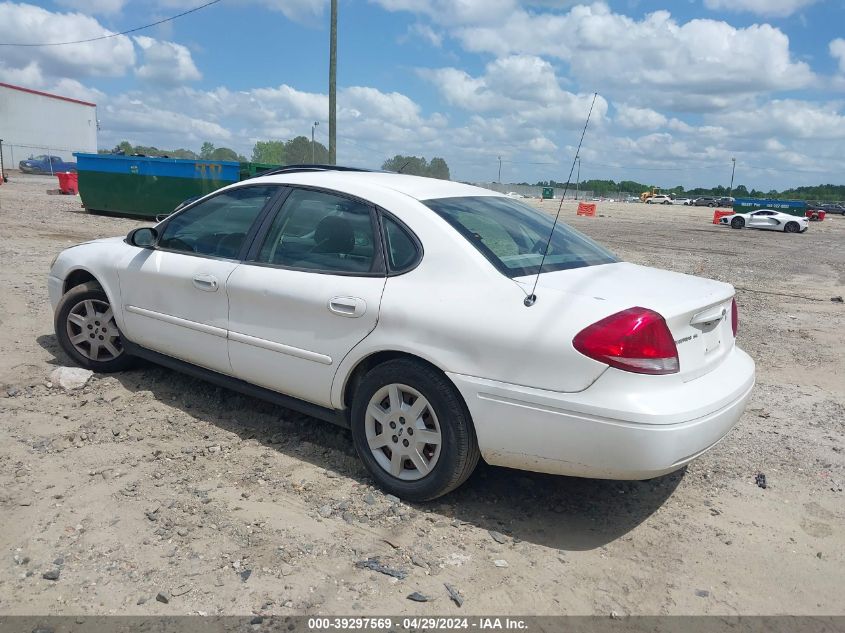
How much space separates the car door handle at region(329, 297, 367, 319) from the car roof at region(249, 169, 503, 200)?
661mm

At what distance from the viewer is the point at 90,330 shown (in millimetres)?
5031

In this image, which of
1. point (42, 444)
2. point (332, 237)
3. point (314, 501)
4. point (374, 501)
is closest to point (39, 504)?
point (42, 444)

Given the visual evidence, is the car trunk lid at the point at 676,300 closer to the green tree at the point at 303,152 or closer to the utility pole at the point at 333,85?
the utility pole at the point at 333,85

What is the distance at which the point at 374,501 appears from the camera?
3.48 m

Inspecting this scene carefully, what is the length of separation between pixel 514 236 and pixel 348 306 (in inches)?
40.1

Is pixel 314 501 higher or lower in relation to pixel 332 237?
lower

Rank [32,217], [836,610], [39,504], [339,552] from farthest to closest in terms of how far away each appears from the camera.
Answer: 1. [32,217]
2. [39,504]
3. [339,552]
4. [836,610]

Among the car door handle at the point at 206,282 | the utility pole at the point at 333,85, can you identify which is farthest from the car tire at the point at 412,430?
the utility pole at the point at 333,85

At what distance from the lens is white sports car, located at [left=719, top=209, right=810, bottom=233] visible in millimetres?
37344

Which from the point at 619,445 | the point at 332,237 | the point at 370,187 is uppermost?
the point at 370,187

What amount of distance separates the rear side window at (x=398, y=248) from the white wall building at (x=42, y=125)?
6367 cm

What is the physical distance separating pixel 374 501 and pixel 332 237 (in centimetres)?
147

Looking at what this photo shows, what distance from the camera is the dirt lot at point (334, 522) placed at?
9.08 feet

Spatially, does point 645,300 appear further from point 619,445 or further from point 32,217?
point 32,217
